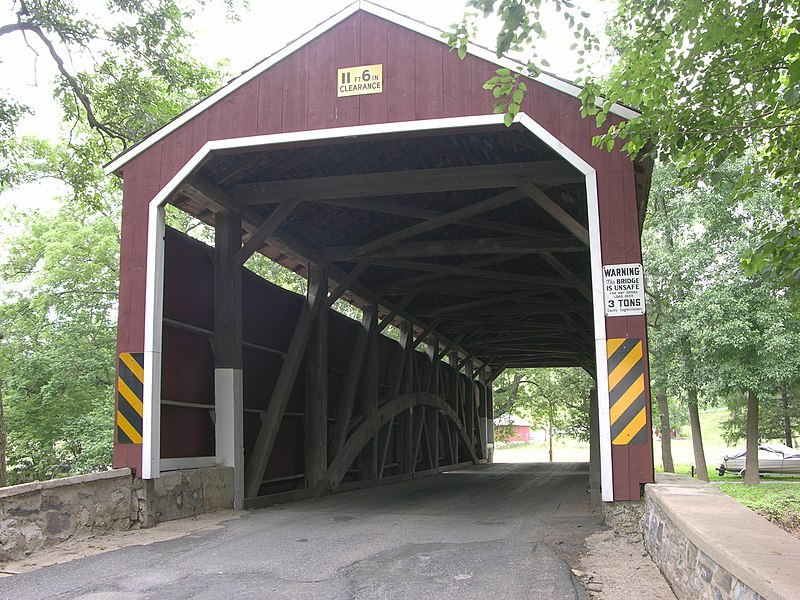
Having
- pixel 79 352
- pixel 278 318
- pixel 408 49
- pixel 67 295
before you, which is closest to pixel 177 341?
pixel 278 318

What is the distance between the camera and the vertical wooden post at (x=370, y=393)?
1190 cm

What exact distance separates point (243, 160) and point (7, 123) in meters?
5.84

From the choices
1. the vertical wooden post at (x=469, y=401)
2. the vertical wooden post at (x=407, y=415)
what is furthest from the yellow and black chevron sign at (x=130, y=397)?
the vertical wooden post at (x=469, y=401)

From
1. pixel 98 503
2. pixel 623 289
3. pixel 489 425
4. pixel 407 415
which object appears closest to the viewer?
pixel 98 503

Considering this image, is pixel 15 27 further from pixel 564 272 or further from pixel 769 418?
pixel 769 418

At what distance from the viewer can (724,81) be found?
548 centimetres

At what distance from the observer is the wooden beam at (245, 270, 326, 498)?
788 cm

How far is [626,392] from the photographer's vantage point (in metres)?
5.57

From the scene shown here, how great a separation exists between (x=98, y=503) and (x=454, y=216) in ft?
16.2

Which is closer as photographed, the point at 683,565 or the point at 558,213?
the point at 683,565

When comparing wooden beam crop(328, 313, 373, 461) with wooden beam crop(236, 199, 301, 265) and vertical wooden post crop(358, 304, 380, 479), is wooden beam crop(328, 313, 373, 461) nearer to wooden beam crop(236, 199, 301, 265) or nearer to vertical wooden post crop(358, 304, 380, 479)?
vertical wooden post crop(358, 304, 380, 479)

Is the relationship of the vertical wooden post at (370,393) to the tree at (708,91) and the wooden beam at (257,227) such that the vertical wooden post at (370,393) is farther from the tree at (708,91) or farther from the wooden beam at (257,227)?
the tree at (708,91)

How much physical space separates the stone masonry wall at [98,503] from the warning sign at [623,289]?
414 cm

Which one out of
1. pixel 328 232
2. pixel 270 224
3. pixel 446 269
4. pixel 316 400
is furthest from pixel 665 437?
pixel 270 224
